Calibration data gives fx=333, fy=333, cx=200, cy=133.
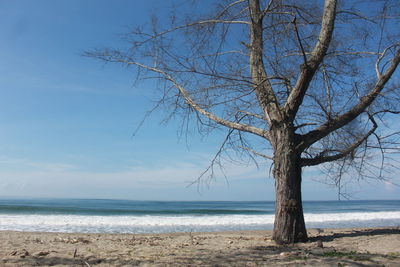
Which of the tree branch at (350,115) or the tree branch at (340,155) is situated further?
the tree branch at (340,155)

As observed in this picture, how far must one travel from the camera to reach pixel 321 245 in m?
5.61

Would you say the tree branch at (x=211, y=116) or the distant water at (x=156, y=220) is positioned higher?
the tree branch at (x=211, y=116)

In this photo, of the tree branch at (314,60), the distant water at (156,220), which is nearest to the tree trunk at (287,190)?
the tree branch at (314,60)

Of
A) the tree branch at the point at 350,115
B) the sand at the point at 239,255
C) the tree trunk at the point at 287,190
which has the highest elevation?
the tree branch at the point at 350,115

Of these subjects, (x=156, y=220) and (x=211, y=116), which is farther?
(x=156, y=220)

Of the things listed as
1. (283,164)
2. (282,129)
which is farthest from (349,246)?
(282,129)

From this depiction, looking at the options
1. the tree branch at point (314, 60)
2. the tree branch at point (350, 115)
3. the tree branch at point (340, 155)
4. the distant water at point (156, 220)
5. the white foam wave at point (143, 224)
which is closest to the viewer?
the tree branch at point (314, 60)

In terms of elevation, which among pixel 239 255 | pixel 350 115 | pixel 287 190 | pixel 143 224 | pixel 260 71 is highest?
pixel 260 71

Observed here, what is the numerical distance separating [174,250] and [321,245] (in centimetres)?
247

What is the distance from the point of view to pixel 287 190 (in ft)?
19.9

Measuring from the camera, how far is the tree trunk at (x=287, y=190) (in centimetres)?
602

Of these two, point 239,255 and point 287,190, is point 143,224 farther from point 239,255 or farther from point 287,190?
point 239,255

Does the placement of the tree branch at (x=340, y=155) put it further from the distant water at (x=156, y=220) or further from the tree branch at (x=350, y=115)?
the distant water at (x=156, y=220)

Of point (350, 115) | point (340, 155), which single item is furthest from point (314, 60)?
point (340, 155)
